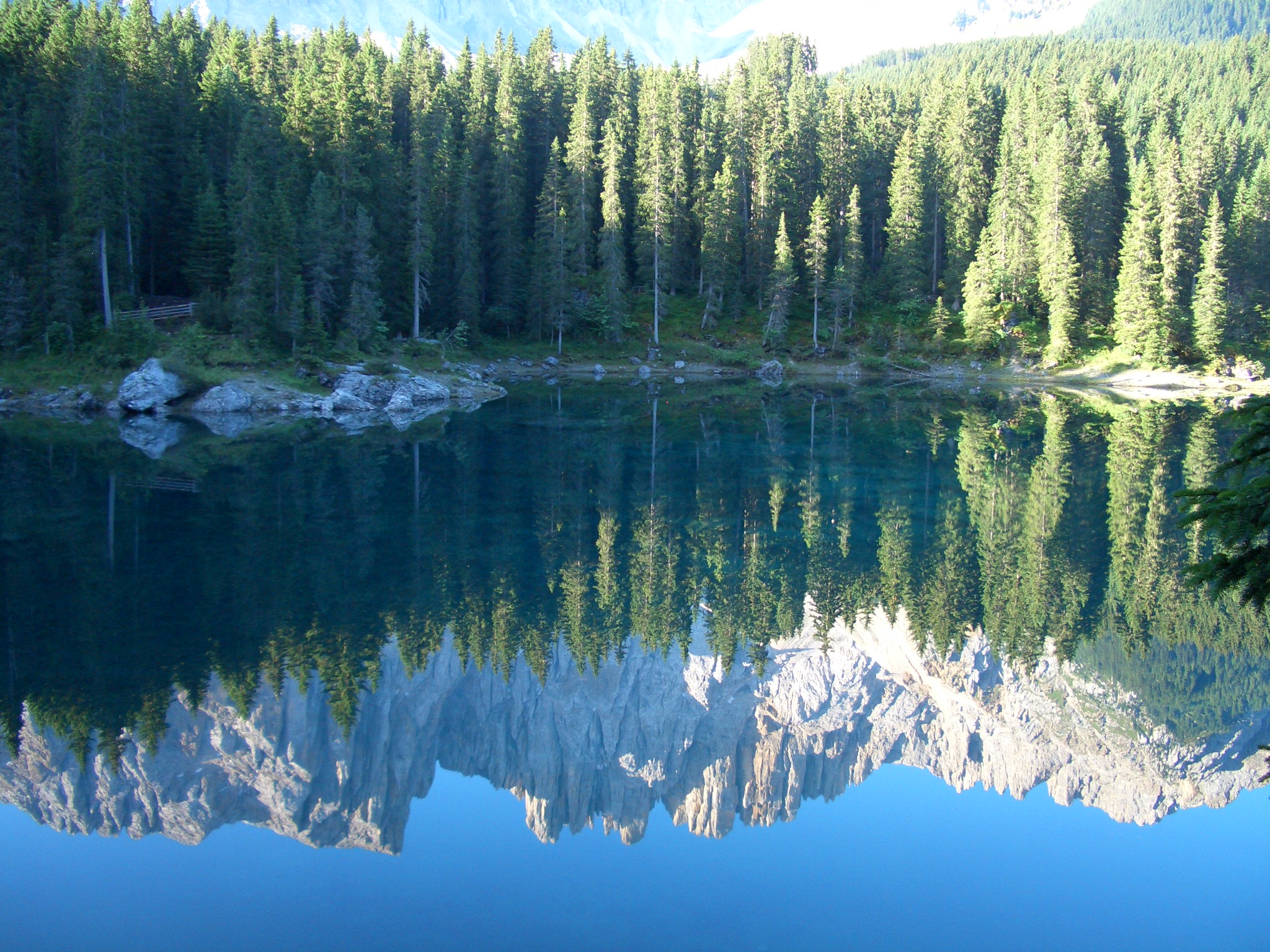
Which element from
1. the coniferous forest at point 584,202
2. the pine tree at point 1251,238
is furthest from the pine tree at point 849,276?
the pine tree at point 1251,238

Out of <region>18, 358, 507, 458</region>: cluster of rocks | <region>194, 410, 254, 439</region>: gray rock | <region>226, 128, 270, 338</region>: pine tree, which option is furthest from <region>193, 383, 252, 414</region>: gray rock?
<region>226, 128, 270, 338</region>: pine tree

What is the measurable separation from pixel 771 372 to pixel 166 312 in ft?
123

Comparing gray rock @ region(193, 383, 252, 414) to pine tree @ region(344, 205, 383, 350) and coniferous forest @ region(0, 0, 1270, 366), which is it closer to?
coniferous forest @ region(0, 0, 1270, 366)

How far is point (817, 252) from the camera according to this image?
225ft

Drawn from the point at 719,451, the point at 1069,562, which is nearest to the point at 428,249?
the point at 719,451

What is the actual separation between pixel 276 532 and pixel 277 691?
30.6 feet

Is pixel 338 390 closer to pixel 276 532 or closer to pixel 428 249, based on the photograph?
pixel 428 249

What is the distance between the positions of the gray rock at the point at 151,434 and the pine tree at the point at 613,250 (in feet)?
108

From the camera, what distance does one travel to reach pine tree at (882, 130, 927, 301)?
70.4 m

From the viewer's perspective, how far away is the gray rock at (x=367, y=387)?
4719cm

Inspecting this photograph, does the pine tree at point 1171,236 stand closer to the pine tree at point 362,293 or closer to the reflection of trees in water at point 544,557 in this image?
the reflection of trees in water at point 544,557

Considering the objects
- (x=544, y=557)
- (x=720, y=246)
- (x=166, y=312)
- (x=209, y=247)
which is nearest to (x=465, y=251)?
(x=209, y=247)

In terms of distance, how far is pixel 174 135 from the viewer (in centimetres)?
5753

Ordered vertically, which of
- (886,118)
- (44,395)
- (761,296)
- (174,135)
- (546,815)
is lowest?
(546,815)
